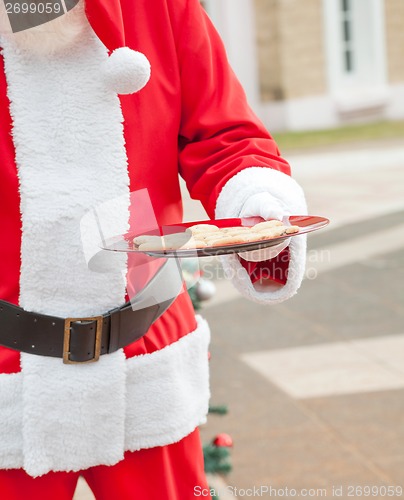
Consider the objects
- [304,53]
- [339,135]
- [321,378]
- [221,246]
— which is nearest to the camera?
[221,246]

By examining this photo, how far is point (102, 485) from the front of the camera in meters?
1.45

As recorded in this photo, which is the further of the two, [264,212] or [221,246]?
[264,212]

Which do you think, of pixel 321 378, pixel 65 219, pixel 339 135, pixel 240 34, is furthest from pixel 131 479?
pixel 240 34

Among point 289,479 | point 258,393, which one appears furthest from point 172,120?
point 258,393

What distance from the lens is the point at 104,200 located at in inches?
Result: 54.7

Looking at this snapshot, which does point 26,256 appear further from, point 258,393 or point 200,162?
point 258,393

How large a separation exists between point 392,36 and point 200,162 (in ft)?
47.5

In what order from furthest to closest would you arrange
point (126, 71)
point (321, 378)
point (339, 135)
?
point (339, 135)
point (321, 378)
point (126, 71)

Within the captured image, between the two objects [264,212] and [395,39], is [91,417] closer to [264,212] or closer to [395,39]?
[264,212]

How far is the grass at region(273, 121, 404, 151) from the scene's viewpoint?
12117mm

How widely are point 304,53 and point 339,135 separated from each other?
2.06 m

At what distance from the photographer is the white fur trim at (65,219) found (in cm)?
136

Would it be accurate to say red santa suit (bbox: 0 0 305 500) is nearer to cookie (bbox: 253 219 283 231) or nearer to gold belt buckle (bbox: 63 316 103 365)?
gold belt buckle (bbox: 63 316 103 365)

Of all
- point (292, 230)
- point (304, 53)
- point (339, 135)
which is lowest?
point (339, 135)
